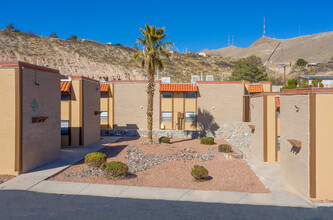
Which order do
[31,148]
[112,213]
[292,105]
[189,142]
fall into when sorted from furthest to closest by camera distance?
[189,142], [31,148], [292,105], [112,213]

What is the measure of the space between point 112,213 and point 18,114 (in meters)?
8.59

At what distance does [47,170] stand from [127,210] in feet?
25.7

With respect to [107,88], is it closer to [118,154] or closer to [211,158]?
[118,154]

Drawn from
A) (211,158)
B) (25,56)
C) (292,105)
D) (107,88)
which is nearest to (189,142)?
(211,158)

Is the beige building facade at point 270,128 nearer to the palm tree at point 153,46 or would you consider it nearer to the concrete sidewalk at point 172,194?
the concrete sidewalk at point 172,194

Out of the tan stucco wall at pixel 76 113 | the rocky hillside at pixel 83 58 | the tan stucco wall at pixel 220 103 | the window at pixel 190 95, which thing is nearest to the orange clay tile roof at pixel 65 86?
the tan stucco wall at pixel 76 113

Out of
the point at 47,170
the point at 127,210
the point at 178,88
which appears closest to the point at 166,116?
the point at 178,88

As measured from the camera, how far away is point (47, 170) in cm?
1681

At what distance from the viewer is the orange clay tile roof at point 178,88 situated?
3439cm

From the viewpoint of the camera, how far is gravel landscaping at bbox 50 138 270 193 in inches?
582

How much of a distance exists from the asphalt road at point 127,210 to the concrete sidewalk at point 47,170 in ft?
4.78

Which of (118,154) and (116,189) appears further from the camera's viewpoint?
(118,154)

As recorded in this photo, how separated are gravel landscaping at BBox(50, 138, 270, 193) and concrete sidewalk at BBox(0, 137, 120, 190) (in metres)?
0.70

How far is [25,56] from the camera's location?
64438 millimetres
